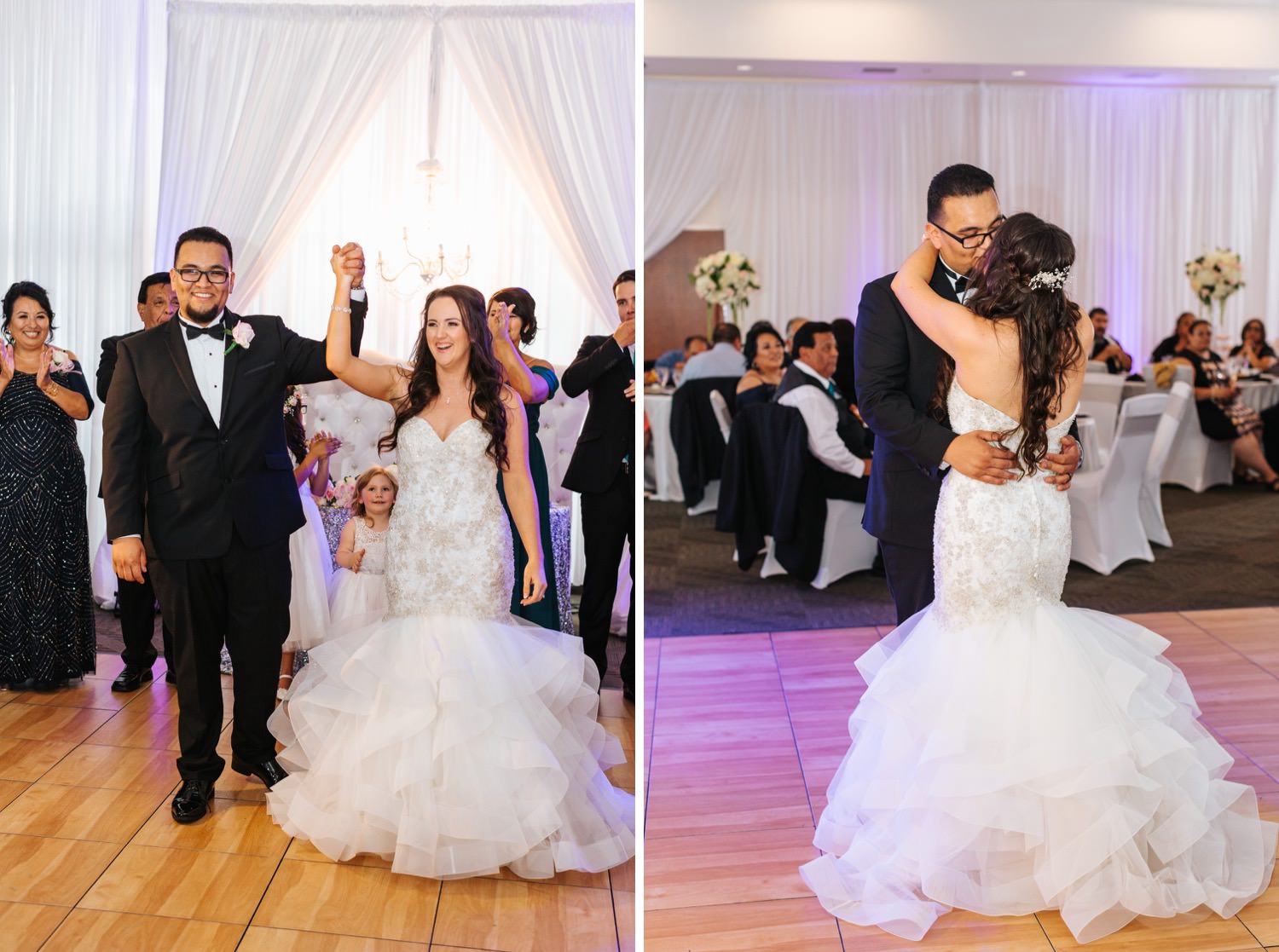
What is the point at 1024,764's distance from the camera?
2473mm

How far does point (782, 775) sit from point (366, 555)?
142 cm

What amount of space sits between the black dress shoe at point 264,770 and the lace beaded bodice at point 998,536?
1.81 metres

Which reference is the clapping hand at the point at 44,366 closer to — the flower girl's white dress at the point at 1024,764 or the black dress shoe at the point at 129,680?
the black dress shoe at the point at 129,680

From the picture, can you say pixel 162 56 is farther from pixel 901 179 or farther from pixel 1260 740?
pixel 901 179

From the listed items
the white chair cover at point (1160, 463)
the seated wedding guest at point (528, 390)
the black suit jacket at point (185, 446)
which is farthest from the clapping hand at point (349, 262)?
the white chair cover at point (1160, 463)

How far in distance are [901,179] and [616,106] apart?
6901 mm

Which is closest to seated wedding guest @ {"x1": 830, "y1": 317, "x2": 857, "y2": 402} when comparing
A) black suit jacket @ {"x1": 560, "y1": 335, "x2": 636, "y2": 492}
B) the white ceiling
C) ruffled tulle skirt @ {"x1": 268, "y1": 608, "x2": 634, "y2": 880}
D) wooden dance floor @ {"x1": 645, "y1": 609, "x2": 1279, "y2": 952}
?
wooden dance floor @ {"x1": 645, "y1": 609, "x2": 1279, "y2": 952}

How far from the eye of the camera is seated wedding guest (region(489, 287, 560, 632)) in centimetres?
339

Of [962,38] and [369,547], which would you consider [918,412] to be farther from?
[962,38]

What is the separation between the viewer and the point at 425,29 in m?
4.59

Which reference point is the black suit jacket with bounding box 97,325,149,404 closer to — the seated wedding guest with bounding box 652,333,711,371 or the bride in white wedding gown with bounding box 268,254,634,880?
the bride in white wedding gown with bounding box 268,254,634,880

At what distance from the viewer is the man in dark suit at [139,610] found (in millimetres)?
3762

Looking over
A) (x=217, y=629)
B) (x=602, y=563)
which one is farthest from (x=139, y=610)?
(x=602, y=563)

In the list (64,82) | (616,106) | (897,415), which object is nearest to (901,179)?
(616,106)
